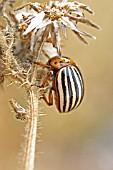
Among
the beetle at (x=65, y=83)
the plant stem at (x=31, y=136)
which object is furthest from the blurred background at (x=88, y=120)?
the plant stem at (x=31, y=136)

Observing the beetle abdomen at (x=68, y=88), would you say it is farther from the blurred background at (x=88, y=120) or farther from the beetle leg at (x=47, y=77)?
the blurred background at (x=88, y=120)

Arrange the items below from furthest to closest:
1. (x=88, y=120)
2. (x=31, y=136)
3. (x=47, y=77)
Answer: (x=88, y=120) < (x=47, y=77) < (x=31, y=136)

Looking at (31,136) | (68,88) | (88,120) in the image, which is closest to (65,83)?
(68,88)

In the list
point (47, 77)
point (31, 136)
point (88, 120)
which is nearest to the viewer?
point (31, 136)

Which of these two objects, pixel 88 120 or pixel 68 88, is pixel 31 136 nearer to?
pixel 68 88

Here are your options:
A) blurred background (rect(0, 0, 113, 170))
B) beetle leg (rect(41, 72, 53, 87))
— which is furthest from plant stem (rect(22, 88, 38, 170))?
blurred background (rect(0, 0, 113, 170))
